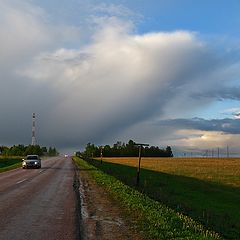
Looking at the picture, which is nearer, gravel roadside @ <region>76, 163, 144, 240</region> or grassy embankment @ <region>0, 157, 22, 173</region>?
gravel roadside @ <region>76, 163, 144, 240</region>

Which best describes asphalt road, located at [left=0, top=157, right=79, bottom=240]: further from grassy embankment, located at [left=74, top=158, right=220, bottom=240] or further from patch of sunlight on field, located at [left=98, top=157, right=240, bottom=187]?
patch of sunlight on field, located at [left=98, top=157, right=240, bottom=187]

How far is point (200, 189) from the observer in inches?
1340

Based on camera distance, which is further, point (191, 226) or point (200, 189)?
point (200, 189)

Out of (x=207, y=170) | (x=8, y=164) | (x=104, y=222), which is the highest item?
(x=8, y=164)

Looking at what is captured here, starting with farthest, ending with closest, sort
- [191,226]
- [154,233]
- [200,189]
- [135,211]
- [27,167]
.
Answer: [27,167] < [200,189] < [135,211] < [191,226] < [154,233]

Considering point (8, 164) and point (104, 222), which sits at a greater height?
point (8, 164)

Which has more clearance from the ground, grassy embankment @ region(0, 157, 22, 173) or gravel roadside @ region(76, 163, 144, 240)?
grassy embankment @ region(0, 157, 22, 173)

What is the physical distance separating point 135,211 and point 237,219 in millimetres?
6535

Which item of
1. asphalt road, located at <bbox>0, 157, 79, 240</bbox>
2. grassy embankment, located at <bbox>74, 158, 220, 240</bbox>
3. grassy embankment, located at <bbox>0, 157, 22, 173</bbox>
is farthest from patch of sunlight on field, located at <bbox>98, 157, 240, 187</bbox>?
grassy embankment, located at <bbox>74, 158, 220, 240</bbox>

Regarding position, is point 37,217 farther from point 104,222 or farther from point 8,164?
point 8,164

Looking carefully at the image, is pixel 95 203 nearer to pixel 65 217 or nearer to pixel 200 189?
pixel 65 217

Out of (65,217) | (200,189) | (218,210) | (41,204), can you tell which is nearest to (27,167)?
(200,189)

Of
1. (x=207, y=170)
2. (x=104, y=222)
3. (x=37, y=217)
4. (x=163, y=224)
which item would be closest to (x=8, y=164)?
(x=207, y=170)

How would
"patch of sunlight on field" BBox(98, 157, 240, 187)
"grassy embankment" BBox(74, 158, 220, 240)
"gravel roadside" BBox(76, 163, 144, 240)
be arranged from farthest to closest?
"patch of sunlight on field" BBox(98, 157, 240, 187), "gravel roadside" BBox(76, 163, 144, 240), "grassy embankment" BBox(74, 158, 220, 240)
